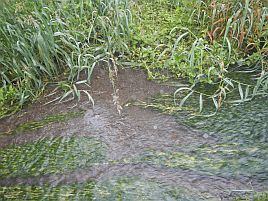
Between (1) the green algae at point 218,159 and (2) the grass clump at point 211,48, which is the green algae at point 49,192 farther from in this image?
(2) the grass clump at point 211,48

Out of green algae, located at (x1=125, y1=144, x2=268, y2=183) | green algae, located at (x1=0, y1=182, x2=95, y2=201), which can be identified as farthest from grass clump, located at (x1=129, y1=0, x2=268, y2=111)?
green algae, located at (x1=0, y1=182, x2=95, y2=201)

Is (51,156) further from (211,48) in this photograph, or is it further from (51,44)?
(211,48)

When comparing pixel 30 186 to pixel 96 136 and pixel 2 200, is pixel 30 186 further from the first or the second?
pixel 96 136

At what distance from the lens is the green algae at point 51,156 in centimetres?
202

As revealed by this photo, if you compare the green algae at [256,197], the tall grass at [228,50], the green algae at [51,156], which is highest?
the tall grass at [228,50]

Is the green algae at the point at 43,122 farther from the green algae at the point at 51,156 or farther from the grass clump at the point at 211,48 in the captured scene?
the grass clump at the point at 211,48

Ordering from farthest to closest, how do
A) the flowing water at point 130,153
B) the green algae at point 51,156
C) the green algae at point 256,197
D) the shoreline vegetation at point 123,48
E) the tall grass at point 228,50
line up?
the shoreline vegetation at point 123,48 → the tall grass at point 228,50 → the green algae at point 51,156 → the flowing water at point 130,153 → the green algae at point 256,197

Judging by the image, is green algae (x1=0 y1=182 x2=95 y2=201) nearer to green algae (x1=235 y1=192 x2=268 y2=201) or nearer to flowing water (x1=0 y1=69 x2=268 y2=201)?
flowing water (x1=0 y1=69 x2=268 y2=201)

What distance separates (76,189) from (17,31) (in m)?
1.37

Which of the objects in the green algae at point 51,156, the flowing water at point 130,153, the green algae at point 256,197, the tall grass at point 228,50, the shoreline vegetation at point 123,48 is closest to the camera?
the green algae at point 256,197

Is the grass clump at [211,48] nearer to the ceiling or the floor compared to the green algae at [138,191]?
nearer to the ceiling

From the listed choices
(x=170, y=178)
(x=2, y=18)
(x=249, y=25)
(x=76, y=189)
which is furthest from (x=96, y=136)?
(x=249, y=25)

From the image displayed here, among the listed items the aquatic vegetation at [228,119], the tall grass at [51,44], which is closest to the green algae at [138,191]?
the aquatic vegetation at [228,119]

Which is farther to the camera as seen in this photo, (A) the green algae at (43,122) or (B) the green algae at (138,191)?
(A) the green algae at (43,122)
